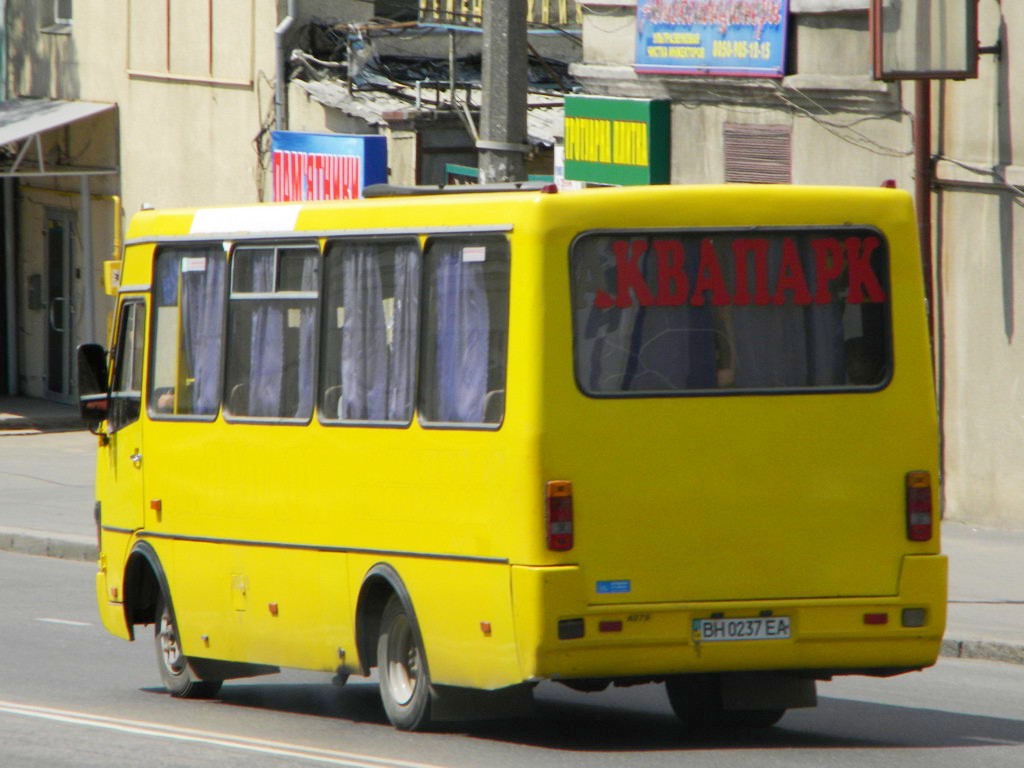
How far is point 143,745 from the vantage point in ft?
28.4

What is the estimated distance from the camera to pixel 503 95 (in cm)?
1299

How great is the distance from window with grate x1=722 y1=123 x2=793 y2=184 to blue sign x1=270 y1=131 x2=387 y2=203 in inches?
195

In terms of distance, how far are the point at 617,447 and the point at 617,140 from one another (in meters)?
12.1

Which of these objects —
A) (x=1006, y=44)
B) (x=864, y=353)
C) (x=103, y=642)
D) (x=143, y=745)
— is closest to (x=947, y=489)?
(x=1006, y=44)

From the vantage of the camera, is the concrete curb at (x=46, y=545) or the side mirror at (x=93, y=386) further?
the concrete curb at (x=46, y=545)

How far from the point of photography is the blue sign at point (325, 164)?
74.2ft

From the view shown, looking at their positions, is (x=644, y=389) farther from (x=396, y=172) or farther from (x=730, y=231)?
(x=396, y=172)

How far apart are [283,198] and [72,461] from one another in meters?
3.83

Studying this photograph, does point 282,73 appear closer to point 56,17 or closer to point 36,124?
point 36,124

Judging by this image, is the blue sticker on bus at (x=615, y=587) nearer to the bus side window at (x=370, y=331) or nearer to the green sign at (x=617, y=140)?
the bus side window at (x=370, y=331)

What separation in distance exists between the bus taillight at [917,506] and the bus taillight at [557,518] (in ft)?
4.82

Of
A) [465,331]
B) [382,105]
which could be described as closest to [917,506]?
[465,331]

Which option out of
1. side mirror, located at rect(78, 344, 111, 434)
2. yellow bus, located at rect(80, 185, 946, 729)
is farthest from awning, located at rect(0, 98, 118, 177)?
yellow bus, located at rect(80, 185, 946, 729)

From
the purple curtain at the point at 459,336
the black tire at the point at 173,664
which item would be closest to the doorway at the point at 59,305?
the black tire at the point at 173,664
